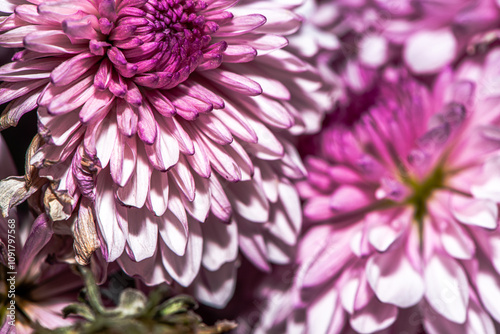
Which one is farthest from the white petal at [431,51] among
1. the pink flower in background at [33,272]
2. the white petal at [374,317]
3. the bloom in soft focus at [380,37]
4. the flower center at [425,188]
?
the pink flower in background at [33,272]

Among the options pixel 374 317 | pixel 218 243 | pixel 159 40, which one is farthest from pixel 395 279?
pixel 159 40

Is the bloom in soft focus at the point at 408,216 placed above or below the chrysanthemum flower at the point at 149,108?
below

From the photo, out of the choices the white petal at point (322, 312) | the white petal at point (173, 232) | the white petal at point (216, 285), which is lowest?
the white petal at point (322, 312)

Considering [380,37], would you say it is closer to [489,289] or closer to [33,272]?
[489,289]

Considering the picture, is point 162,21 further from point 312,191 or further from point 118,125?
point 312,191

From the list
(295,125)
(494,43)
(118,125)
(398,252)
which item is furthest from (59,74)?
(494,43)

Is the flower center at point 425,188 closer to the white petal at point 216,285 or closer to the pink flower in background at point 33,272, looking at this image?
the white petal at point 216,285
